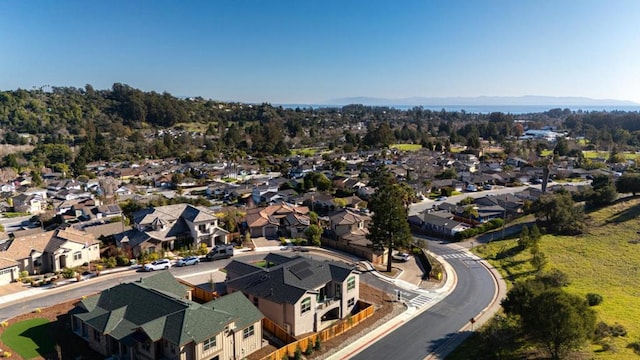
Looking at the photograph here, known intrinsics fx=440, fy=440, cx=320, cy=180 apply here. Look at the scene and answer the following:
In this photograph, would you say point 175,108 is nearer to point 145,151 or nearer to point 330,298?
point 145,151

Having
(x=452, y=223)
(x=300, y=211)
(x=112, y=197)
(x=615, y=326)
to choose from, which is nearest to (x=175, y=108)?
(x=112, y=197)

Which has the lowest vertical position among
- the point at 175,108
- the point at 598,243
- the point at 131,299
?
the point at 598,243

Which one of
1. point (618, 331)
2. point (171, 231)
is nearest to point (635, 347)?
point (618, 331)

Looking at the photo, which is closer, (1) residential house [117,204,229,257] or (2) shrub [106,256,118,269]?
(2) shrub [106,256,118,269]

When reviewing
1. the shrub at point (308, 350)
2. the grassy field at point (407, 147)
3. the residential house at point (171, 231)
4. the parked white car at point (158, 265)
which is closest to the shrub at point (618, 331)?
the shrub at point (308, 350)

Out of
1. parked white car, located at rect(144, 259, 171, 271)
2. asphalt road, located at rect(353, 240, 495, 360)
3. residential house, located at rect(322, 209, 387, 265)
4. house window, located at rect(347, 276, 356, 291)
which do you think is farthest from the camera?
residential house, located at rect(322, 209, 387, 265)

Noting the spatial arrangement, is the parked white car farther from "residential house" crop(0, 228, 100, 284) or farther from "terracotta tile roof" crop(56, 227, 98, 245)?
"terracotta tile roof" crop(56, 227, 98, 245)

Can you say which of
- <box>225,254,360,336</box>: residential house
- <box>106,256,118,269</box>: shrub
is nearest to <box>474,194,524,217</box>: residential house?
<box>225,254,360,336</box>: residential house
